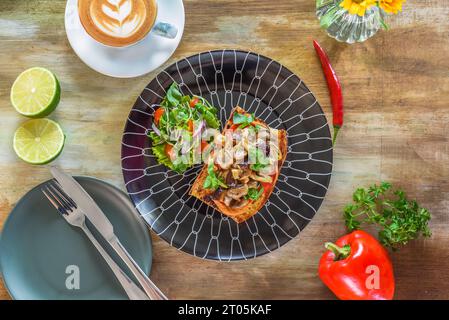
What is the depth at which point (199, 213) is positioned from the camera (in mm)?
1987

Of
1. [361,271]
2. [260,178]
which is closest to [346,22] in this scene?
[260,178]

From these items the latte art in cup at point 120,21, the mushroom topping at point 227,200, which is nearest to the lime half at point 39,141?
the latte art in cup at point 120,21

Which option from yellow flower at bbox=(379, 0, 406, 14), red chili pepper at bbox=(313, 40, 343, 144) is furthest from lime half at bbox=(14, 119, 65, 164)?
yellow flower at bbox=(379, 0, 406, 14)

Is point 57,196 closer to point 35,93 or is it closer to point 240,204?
point 35,93

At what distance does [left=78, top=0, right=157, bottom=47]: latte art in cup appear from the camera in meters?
1.88

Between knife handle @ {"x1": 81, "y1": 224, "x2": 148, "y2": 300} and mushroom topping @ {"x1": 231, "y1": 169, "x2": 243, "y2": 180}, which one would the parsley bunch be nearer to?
mushroom topping @ {"x1": 231, "y1": 169, "x2": 243, "y2": 180}

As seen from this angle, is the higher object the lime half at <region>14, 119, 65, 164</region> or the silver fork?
the lime half at <region>14, 119, 65, 164</region>

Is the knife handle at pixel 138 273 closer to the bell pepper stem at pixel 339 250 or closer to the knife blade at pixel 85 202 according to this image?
the knife blade at pixel 85 202

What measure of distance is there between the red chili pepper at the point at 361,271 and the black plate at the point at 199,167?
187 millimetres

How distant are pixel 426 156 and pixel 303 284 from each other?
0.69 metres

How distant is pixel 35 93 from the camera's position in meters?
1.91

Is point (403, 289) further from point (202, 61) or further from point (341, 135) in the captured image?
point (202, 61)

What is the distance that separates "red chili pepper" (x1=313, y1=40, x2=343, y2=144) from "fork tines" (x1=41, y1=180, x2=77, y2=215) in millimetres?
1040

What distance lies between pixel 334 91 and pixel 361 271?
2.25 feet
